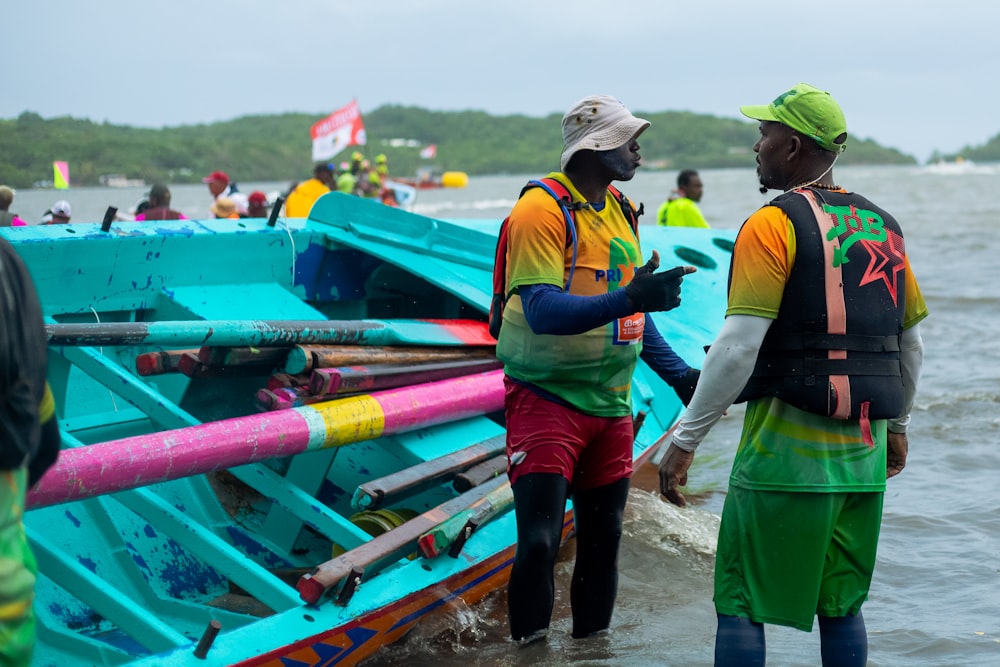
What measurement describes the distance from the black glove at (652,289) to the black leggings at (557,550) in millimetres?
680

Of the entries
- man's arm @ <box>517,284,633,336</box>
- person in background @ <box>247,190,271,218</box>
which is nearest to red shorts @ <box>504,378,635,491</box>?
man's arm @ <box>517,284,633,336</box>

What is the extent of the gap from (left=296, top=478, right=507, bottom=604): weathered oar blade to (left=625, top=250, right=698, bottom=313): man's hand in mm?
1322

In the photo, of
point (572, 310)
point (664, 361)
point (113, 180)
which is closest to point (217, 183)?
point (113, 180)

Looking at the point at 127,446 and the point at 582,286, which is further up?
the point at 582,286

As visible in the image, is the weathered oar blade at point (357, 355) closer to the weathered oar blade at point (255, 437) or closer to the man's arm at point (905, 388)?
the weathered oar blade at point (255, 437)

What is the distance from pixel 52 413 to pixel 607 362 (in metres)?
1.89

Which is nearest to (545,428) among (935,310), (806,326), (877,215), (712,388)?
(712,388)

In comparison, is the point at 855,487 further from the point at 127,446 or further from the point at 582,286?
the point at 127,446

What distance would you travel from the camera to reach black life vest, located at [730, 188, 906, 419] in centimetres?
309

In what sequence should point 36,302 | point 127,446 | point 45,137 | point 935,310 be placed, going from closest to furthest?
point 36,302 → point 127,446 → point 45,137 → point 935,310

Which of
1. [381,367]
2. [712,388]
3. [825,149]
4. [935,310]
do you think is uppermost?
[825,149]

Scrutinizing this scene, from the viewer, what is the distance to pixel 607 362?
3.80 m

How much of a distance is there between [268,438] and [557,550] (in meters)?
1.08

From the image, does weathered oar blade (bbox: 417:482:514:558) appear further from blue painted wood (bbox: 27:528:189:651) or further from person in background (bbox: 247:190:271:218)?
person in background (bbox: 247:190:271:218)
